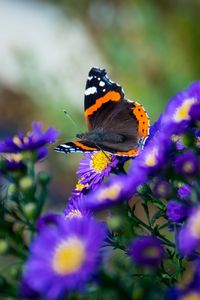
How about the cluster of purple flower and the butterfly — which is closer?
the cluster of purple flower

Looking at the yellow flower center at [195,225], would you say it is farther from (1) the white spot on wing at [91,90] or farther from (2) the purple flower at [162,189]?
(1) the white spot on wing at [91,90]

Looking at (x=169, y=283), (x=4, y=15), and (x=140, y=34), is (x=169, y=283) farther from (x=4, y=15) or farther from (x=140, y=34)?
(x=4, y=15)

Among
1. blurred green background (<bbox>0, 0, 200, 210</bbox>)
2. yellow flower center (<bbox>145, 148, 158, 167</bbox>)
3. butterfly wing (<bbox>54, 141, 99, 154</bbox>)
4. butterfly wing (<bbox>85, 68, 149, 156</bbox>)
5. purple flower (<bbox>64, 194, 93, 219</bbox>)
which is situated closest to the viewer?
yellow flower center (<bbox>145, 148, 158, 167</bbox>)

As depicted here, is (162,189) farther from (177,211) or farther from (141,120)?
(141,120)

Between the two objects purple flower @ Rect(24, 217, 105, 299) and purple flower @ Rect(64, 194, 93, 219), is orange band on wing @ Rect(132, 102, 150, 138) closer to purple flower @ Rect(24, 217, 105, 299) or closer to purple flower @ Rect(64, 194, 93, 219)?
purple flower @ Rect(64, 194, 93, 219)

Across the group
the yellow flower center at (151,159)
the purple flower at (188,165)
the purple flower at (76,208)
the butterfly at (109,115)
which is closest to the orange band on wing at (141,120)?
the butterfly at (109,115)

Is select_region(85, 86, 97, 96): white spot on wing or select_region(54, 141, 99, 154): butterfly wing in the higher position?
select_region(85, 86, 97, 96): white spot on wing

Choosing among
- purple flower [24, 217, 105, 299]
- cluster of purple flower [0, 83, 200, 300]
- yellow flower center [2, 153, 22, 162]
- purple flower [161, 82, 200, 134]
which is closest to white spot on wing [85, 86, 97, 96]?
cluster of purple flower [0, 83, 200, 300]
